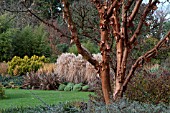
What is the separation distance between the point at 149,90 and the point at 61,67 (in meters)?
8.96

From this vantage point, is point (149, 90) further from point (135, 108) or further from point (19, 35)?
point (19, 35)

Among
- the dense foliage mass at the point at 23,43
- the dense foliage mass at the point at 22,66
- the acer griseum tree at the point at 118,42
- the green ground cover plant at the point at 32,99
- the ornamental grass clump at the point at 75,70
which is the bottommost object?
the green ground cover plant at the point at 32,99

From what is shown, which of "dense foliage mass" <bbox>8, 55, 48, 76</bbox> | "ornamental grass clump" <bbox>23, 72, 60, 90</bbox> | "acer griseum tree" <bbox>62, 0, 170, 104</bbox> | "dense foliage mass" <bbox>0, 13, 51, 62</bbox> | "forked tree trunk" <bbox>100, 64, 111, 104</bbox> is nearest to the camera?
"acer griseum tree" <bbox>62, 0, 170, 104</bbox>

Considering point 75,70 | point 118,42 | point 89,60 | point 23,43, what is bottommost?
point 89,60

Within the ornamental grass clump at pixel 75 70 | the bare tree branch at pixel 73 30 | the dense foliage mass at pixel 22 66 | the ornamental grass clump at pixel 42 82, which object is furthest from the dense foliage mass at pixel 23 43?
the bare tree branch at pixel 73 30

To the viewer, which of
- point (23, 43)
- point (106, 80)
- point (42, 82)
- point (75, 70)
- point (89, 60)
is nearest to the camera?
point (89, 60)

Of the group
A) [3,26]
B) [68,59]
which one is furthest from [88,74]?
[3,26]

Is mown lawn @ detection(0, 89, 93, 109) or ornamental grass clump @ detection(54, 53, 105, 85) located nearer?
mown lawn @ detection(0, 89, 93, 109)

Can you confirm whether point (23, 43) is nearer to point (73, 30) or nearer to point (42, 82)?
point (42, 82)

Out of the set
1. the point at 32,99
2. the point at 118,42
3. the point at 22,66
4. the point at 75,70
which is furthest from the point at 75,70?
the point at 118,42

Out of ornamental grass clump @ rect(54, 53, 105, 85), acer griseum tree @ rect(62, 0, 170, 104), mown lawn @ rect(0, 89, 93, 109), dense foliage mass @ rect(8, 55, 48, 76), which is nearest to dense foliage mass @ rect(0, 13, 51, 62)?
dense foliage mass @ rect(8, 55, 48, 76)

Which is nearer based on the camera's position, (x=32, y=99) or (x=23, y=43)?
(x=32, y=99)

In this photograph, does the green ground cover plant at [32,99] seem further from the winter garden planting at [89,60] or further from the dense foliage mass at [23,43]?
the dense foliage mass at [23,43]

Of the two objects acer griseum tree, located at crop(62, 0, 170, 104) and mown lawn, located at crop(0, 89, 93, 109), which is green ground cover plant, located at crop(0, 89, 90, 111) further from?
acer griseum tree, located at crop(62, 0, 170, 104)
